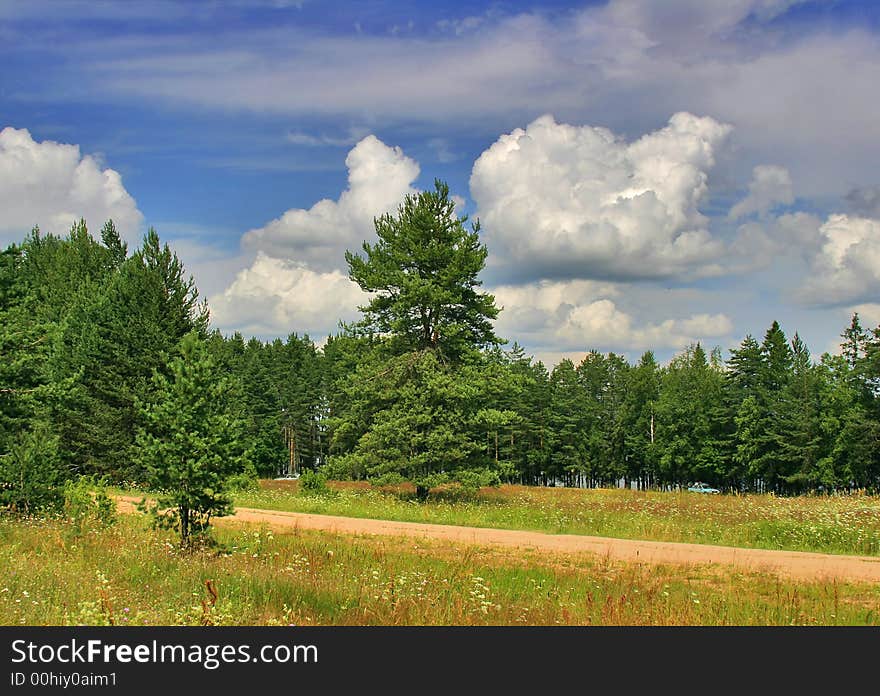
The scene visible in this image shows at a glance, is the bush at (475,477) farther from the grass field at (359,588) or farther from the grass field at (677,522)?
the grass field at (359,588)

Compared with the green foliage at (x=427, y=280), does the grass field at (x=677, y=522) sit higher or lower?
lower

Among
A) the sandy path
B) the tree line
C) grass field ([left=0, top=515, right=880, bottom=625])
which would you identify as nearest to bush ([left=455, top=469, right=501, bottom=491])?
the tree line

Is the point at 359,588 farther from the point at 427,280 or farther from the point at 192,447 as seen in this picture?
the point at 427,280

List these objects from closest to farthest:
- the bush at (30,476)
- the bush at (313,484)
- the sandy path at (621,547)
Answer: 1. the sandy path at (621,547)
2. the bush at (30,476)
3. the bush at (313,484)

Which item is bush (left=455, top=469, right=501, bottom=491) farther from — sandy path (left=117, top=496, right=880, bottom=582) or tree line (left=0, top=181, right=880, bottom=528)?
sandy path (left=117, top=496, right=880, bottom=582)

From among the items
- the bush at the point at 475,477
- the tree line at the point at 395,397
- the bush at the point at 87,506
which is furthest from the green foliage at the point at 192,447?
the bush at the point at 475,477

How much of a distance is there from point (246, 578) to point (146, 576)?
5.38ft

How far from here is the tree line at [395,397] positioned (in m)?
16.0

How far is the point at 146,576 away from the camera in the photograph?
10.1 metres

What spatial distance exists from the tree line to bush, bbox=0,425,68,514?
5cm

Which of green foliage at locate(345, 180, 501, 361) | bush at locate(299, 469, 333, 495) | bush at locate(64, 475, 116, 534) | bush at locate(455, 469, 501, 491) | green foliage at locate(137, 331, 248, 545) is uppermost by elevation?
green foliage at locate(345, 180, 501, 361)

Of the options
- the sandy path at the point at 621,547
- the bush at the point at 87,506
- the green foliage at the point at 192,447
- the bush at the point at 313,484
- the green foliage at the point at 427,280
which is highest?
the green foliage at the point at 427,280

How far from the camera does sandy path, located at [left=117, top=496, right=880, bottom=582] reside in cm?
1288

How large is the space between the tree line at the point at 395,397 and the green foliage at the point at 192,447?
4cm
